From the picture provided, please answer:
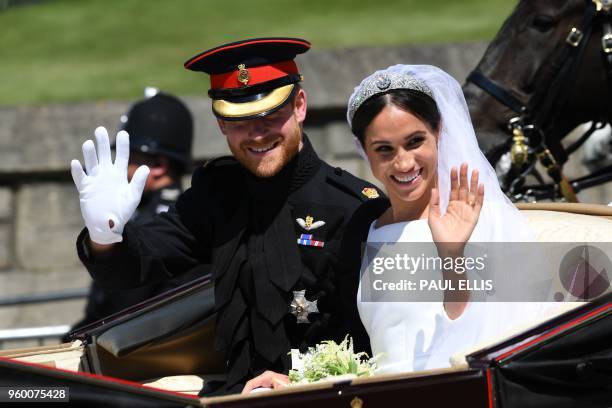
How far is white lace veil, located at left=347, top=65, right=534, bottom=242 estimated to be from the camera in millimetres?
3266

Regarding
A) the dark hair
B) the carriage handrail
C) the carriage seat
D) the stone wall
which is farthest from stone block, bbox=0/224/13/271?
the dark hair

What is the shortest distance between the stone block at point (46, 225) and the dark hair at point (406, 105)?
477 centimetres

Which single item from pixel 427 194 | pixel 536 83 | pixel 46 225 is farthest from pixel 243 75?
pixel 46 225

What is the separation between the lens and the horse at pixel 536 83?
4.52 meters

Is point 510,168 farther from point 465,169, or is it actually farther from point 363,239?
point 465,169

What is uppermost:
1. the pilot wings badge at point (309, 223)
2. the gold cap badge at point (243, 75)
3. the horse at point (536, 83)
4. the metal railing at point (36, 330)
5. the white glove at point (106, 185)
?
the horse at point (536, 83)

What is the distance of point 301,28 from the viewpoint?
941cm

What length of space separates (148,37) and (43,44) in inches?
34.6

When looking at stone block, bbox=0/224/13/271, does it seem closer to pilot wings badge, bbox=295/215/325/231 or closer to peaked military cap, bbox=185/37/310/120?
peaked military cap, bbox=185/37/310/120

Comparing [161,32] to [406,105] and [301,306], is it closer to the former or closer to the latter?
[301,306]

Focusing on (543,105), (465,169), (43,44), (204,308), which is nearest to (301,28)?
(43,44)

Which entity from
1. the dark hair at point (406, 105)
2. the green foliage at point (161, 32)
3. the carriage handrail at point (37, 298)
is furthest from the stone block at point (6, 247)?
the dark hair at point (406, 105)

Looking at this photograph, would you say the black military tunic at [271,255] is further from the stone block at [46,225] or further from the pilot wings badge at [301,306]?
the stone block at [46,225]

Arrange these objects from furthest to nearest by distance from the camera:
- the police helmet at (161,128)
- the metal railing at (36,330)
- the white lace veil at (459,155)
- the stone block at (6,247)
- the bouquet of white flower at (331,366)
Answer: the stone block at (6,247) < the metal railing at (36,330) < the police helmet at (161,128) < the white lace veil at (459,155) < the bouquet of white flower at (331,366)
